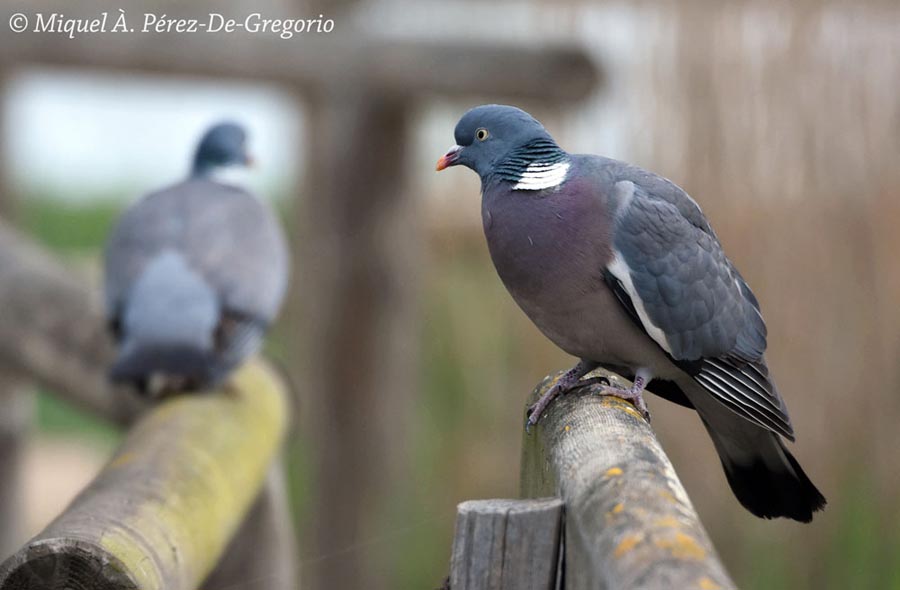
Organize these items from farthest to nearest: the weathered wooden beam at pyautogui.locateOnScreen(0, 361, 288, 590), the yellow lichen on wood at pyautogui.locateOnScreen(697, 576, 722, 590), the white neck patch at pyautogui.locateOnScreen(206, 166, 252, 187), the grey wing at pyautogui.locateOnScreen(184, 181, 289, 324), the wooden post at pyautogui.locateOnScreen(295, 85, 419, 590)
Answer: the wooden post at pyautogui.locateOnScreen(295, 85, 419, 590), the white neck patch at pyautogui.locateOnScreen(206, 166, 252, 187), the grey wing at pyautogui.locateOnScreen(184, 181, 289, 324), the weathered wooden beam at pyautogui.locateOnScreen(0, 361, 288, 590), the yellow lichen on wood at pyautogui.locateOnScreen(697, 576, 722, 590)

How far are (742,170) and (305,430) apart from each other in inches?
102

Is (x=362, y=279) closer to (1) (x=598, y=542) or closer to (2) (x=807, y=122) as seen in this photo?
(2) (x=807, y=122)

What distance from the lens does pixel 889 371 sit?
Answer: 14.0ft

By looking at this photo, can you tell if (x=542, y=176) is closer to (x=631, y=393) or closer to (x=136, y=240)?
(x=631, y=393)

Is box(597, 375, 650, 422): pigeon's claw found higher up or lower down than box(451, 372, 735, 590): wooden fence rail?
lower down

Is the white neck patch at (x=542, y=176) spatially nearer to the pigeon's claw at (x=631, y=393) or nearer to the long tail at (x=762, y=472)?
the pigeon's claw at (x=631, y=393)

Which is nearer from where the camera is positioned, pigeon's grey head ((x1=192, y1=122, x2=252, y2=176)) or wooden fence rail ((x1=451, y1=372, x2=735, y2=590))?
wooden fence rail ((x1=451, y1=372, x2=735, y2=590))

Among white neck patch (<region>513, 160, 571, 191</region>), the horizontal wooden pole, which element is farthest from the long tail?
the horizontal wooden pole

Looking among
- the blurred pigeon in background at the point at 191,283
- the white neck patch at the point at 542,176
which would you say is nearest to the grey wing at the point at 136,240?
the blurred pigeon in background at the point at 191,283

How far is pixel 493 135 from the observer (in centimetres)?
237

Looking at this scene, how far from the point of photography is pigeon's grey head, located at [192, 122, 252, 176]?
13.5ft

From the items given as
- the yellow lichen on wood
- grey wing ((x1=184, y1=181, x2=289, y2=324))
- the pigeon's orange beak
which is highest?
the pigeon's orange beak

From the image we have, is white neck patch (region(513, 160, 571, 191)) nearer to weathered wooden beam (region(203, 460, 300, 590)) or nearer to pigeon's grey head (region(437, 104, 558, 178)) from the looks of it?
pigeon's grey head (region(437, 104, 558, 178))

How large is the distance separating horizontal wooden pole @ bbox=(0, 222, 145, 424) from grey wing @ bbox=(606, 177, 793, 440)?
6.26ft
